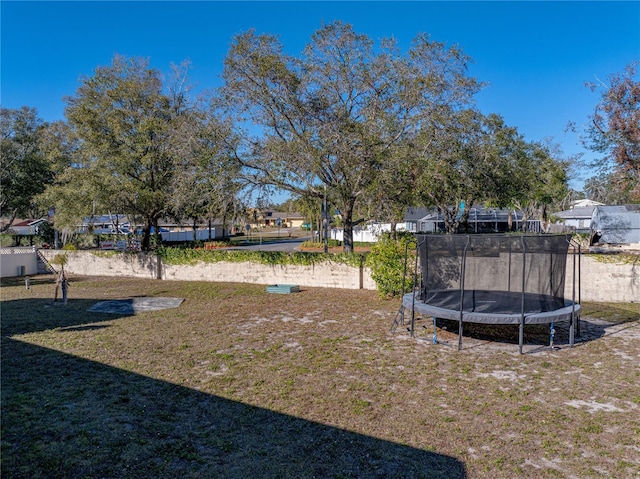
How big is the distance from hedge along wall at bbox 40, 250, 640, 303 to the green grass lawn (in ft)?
9.52

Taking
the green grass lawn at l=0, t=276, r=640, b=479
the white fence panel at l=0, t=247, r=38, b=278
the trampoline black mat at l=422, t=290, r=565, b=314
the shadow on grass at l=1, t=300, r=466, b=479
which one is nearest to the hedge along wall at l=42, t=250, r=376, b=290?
the white fence panel at l=0, t=247, r=38, b=278

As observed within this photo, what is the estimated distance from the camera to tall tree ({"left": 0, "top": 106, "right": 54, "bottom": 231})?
23.9 meters

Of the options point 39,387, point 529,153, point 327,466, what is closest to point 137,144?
point 39,387

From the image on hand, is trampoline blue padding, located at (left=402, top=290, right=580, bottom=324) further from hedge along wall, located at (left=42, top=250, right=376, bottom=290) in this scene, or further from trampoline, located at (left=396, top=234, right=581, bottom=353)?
hedge along wall, located at (left=42, top=250, right=376, bottom=290)

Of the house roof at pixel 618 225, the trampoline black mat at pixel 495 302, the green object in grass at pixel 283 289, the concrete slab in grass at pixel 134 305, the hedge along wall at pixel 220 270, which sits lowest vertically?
the concrete slab in grass at pixel 134 305

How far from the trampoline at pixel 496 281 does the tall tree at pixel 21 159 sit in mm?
23702

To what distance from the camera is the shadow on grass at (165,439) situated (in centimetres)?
A: 392

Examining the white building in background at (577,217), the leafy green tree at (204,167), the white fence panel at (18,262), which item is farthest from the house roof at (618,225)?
the white fence panel at (18,262)

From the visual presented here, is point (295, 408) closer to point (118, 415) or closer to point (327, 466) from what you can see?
point (327, 466)

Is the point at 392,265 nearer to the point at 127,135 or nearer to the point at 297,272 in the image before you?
the point at 297,272

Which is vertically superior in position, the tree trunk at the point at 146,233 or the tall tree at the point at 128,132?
the tall tree at the point at 128,132

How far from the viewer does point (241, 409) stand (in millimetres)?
5336

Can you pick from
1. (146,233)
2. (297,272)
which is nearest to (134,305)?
(297,272)

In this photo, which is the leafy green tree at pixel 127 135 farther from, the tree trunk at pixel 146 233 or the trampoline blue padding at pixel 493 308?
the trampoline blue padding at pixel 493 308
